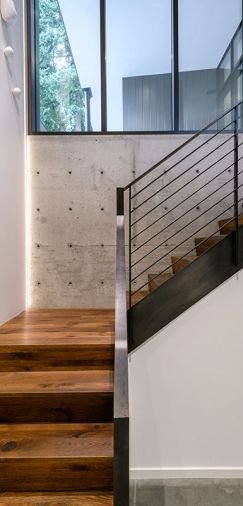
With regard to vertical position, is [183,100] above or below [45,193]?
above

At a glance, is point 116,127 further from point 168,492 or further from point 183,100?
point 168,492

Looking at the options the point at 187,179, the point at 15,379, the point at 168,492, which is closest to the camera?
the point at 15,379

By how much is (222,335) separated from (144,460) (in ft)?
3.84

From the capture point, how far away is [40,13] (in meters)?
3.94

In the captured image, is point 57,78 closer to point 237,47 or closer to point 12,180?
A: point 12,180

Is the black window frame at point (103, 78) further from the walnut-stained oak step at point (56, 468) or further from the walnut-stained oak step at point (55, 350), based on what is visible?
the walnut-stained oak step at point (56, 468)

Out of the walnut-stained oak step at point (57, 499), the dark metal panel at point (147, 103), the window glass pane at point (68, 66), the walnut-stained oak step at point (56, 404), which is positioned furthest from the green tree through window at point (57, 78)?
the walnut-stained oak step at point (57, 499)

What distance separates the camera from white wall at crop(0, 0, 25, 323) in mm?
3053

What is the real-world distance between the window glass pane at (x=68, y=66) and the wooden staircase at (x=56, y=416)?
2.39 metres

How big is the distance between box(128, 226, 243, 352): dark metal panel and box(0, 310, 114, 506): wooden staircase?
262mm

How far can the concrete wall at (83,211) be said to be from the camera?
3.80 m

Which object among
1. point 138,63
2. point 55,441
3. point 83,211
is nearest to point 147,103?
point 138,63

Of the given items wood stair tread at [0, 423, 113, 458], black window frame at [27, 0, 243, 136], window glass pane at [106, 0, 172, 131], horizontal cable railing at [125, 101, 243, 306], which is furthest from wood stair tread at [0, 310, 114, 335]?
window glass pane at [106, 0, 172, 131]

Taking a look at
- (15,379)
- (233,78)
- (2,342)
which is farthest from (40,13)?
(15,379)
